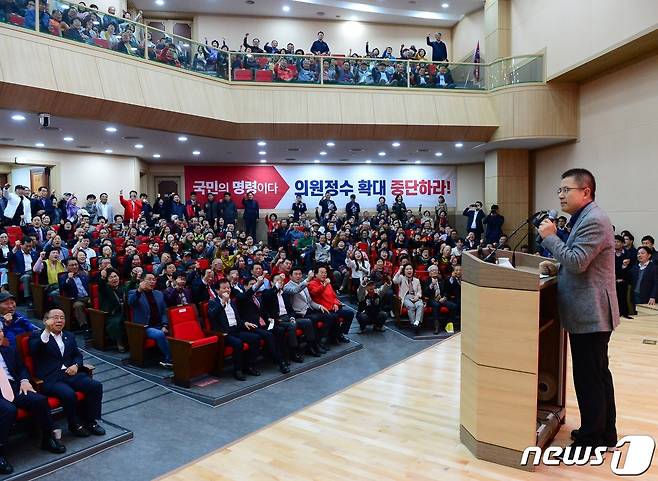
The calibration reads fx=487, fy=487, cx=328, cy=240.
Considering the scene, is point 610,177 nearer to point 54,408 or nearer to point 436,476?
point 436,476

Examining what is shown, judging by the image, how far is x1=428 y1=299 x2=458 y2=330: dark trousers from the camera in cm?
→ 778

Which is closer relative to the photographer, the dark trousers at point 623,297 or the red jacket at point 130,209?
the dark trousers at point 623,297

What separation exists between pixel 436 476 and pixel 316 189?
14.5 m

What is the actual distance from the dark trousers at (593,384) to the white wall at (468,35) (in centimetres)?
1302

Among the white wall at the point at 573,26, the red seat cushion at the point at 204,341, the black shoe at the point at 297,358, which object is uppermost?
the white wall at the point at 573,26

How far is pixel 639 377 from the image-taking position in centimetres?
418

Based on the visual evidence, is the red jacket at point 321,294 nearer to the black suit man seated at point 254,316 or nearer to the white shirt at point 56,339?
the black suit man seated at point 254,316

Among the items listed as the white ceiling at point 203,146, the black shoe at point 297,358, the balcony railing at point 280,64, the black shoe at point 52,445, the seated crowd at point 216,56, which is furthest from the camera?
the white ceiling at point 203,146

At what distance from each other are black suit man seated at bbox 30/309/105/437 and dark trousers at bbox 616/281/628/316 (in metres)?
6.85

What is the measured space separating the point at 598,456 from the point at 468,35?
1473cm

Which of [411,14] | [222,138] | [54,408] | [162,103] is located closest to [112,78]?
[162,103]

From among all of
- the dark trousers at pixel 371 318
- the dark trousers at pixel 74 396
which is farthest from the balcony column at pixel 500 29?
the dark trousers at pixel 74 396

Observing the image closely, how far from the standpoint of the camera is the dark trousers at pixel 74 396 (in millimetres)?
4000

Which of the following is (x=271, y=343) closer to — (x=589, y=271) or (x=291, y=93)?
(x=589, y=271)
